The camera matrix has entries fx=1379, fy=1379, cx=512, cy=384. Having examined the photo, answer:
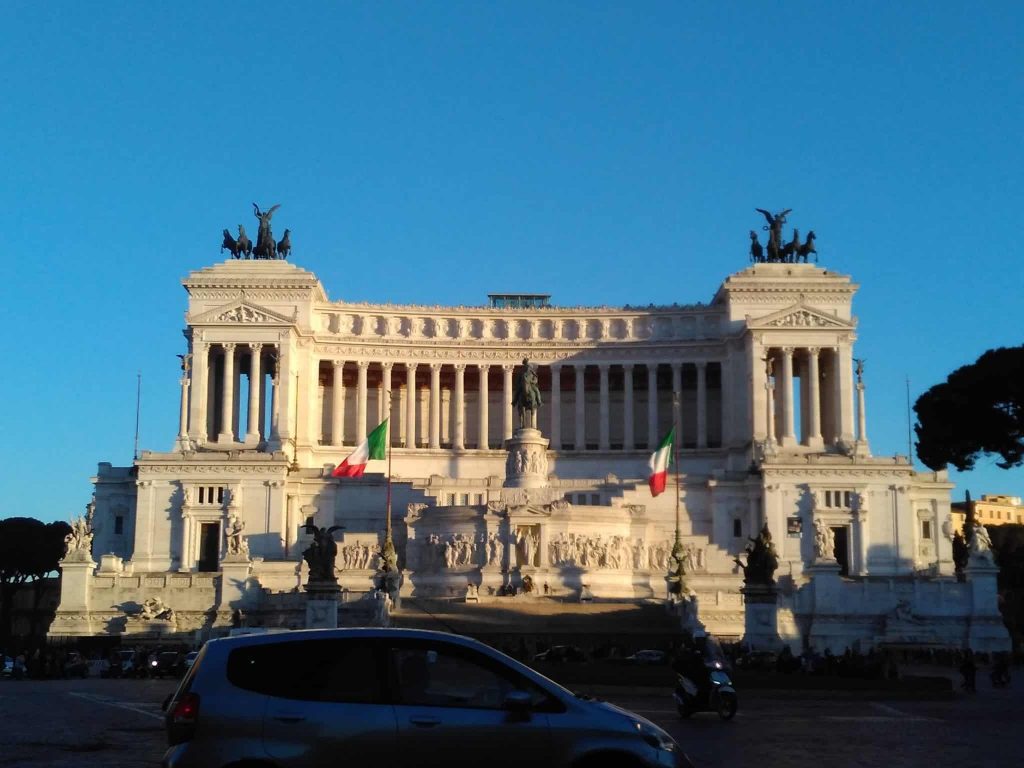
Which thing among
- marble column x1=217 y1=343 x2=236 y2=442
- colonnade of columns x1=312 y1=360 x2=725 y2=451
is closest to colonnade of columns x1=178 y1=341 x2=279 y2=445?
marble column x1=217 y1=343 x2=236 y2=442

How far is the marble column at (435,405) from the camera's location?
10406cm

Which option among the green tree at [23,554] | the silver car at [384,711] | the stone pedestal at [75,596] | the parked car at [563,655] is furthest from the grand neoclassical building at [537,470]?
the silver car at [384,711]

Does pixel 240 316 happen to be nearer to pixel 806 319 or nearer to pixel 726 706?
pixel 806 319

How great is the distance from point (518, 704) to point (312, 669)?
1924mm

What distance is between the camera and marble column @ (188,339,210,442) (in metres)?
95.8

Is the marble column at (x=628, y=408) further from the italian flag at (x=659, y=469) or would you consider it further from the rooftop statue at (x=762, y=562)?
the rooftop statue at (x=762, y=562)

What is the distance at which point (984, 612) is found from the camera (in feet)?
215

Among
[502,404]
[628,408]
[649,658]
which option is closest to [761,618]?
[649,658]

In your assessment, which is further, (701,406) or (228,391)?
(701,406)

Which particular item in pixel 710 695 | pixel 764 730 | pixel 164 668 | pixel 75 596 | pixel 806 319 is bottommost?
pixel 164 668

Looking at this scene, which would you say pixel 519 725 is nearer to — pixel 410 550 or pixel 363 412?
pixel 410 550

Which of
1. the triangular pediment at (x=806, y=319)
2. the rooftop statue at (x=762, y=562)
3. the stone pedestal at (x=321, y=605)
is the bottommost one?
the stone pedestal at (x=321, y=605)

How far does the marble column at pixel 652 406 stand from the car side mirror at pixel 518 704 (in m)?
93.2

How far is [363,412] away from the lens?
→ 103000 mm
